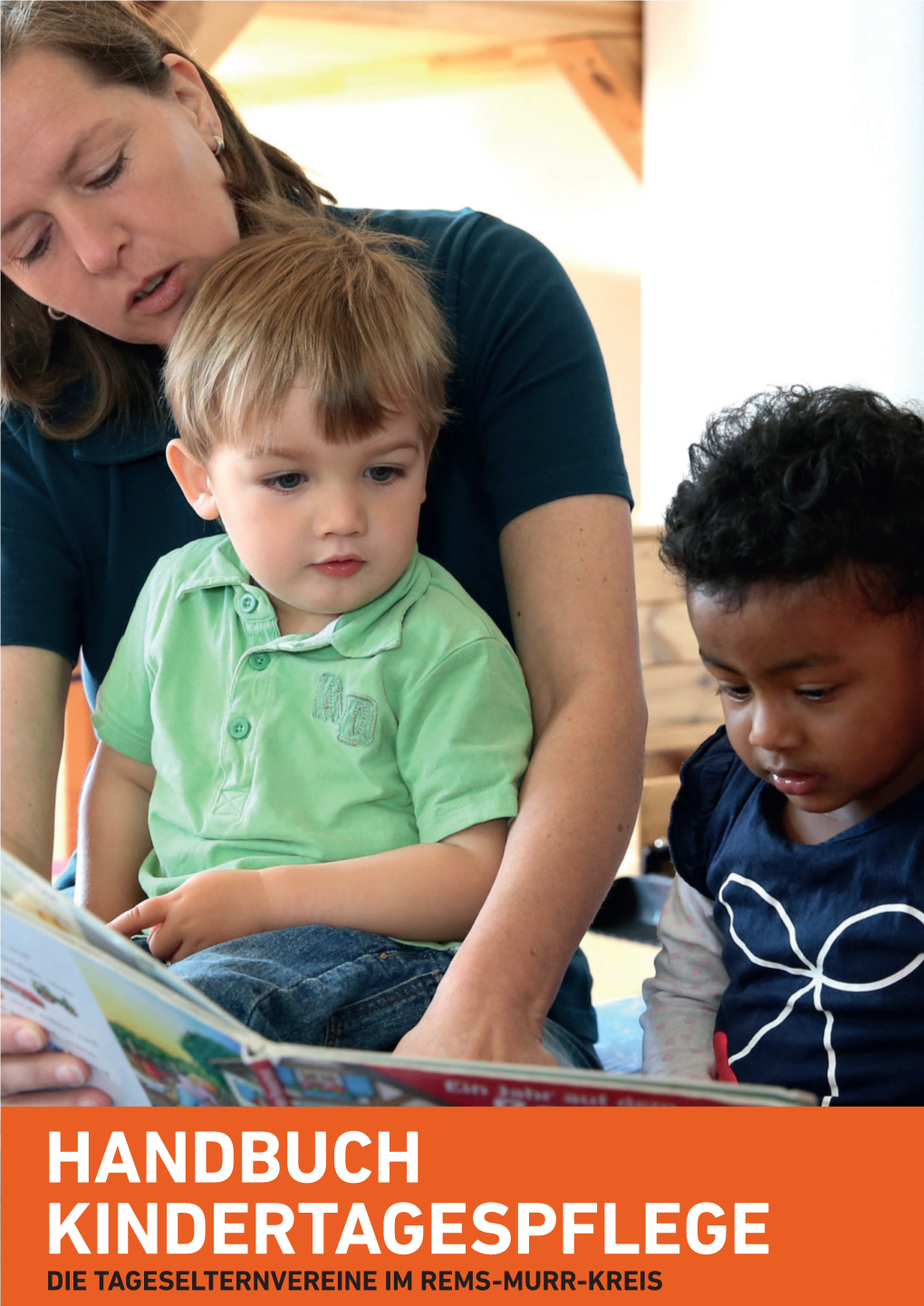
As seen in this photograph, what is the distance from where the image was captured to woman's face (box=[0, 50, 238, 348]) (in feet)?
3.55

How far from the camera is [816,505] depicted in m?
0.92

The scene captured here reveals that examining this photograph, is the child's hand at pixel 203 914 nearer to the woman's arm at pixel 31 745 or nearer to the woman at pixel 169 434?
the woman at pixel 169 434

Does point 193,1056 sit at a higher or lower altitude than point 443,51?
lower

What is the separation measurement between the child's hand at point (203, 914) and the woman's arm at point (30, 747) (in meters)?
0.27

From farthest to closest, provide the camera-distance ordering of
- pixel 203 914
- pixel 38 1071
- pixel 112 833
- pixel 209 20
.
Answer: pixel 209 20, pixel 112 833, pixel 203 914, pixel 38 1071

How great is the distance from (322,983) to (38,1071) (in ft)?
0.62

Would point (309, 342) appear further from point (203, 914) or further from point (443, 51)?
point (443, 51)

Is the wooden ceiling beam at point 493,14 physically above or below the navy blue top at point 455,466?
above

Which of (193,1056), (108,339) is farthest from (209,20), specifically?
(193,1056)

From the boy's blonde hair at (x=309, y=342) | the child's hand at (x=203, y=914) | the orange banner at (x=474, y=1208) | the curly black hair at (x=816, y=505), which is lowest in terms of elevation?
the orange banner at (x=474, y=1208)

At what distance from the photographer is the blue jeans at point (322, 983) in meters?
0.90

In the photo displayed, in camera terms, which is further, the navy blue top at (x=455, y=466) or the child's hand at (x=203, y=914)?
the navy blue top at (x=455, y=466)

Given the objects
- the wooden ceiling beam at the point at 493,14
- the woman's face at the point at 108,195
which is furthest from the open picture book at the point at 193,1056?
the wooden ceiling beam at the point at 493,14

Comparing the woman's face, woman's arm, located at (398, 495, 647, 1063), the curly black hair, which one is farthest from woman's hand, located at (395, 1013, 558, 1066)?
the woman's face
